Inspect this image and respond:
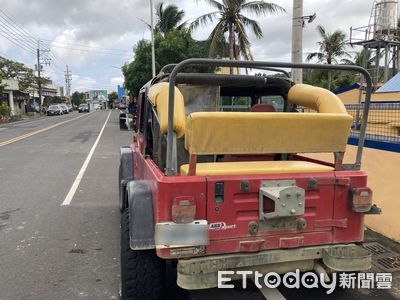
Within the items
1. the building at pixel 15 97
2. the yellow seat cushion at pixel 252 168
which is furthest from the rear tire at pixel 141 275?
the building at pixel 15 97

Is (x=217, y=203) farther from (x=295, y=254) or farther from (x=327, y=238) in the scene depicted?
(x=327, y=238)

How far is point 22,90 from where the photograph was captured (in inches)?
2290

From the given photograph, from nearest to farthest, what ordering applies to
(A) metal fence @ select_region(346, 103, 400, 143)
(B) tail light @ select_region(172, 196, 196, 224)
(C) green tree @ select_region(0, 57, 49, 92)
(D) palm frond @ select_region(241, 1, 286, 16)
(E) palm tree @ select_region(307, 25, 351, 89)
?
1. (B) tail light @ select_region(172, 196, 196, 224)
2. (A) metal fence @ select_region(346, 103, 400, 143)
3. (D) palm frond @ select_region(241, 1, 286, 16)
4. (E) palm tree @ select_region(307, 25, 351, 89)
5. (C) green tree @ select_region(0, 57, 49, 92)

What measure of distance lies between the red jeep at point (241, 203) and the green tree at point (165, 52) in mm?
22708

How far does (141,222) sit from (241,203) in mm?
764

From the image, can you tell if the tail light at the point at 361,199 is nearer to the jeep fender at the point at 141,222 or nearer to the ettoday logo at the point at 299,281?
the ettoday logo at the point at 299,281

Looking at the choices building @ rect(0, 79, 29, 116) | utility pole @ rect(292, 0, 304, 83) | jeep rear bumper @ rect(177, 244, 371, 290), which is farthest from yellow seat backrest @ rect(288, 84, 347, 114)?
building @ rect(0, 79, 29, 116)

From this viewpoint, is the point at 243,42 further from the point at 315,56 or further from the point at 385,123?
the point at 315,56

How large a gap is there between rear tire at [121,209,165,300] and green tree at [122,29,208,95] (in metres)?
22.8

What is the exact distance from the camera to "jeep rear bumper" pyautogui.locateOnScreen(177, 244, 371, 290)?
291 centimetres

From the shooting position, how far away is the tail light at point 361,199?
10.5 ft

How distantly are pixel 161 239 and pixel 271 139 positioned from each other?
3.64ft

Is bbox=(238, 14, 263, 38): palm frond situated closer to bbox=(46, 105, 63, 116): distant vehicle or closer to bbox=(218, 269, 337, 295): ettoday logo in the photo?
bbox=(218, 269, 337, 295): ettoday logo

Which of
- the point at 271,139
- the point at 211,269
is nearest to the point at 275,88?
the point at 271,139
